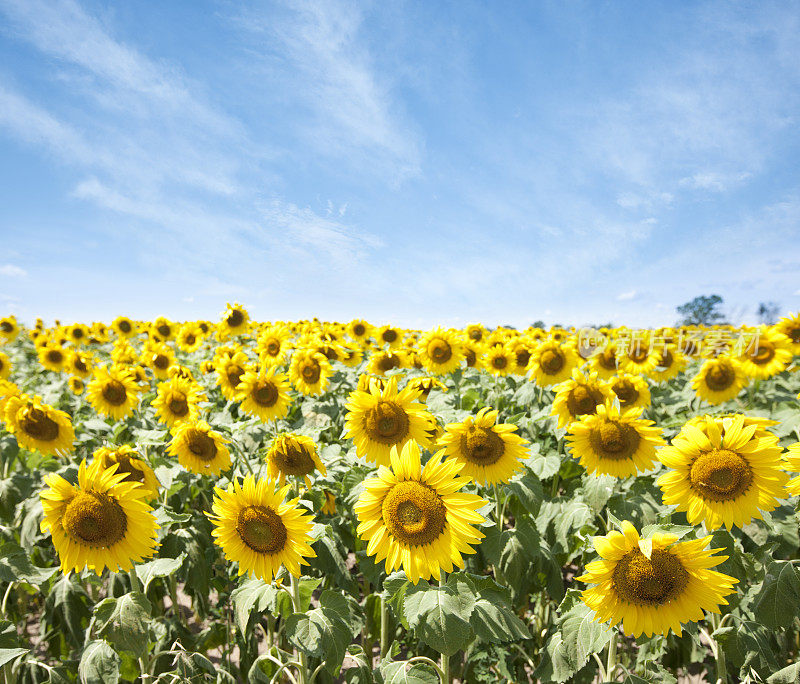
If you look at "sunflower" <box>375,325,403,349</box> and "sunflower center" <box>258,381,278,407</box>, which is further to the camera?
"sunflower" <box>375,325,403,349</box>

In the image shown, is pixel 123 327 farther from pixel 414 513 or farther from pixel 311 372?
pixel 414 513

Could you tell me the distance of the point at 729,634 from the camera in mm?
2771

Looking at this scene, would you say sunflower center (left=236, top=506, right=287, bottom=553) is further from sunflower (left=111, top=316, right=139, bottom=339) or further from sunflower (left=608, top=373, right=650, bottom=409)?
sunflower (left=111, top=316, right=139, bottom=339)

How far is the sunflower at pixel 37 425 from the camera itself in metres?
4.04

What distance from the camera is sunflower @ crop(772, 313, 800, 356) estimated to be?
23.2 feet

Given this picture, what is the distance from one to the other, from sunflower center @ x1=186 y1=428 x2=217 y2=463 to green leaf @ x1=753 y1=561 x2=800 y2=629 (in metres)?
3.45

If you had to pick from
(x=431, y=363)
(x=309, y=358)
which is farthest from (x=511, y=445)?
(x=431, y=363)

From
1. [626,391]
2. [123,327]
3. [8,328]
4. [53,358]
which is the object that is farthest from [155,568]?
[8,328]

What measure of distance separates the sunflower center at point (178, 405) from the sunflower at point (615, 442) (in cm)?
373

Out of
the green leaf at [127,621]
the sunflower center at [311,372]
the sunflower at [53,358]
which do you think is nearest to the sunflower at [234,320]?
the sunflower at [53,358]

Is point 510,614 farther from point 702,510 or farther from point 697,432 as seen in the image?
point 697,432

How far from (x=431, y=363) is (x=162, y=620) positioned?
3998mm

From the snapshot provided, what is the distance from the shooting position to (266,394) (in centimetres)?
444

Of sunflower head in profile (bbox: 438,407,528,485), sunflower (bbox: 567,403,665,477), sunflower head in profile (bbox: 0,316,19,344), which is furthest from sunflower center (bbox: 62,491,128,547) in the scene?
sunflower head in profile (bbox: 0,316,19,344)
